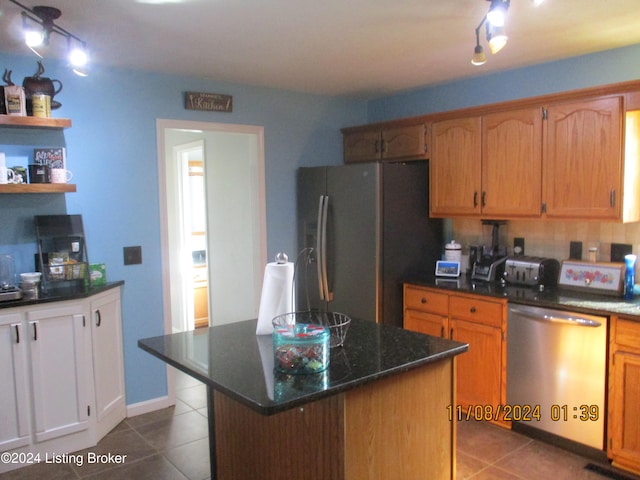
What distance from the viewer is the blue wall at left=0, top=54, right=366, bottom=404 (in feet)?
10.2

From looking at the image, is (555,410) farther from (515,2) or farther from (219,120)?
(219,120)

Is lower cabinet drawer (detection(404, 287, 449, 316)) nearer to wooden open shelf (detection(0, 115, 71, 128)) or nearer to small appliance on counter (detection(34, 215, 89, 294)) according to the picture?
small appliance on counter (detection(34, 215, 89, 294))

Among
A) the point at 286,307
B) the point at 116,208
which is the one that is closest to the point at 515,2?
the point at 286,307

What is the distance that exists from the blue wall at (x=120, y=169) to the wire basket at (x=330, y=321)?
164 centimetres

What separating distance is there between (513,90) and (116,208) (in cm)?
289

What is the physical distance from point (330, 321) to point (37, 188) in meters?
1.91

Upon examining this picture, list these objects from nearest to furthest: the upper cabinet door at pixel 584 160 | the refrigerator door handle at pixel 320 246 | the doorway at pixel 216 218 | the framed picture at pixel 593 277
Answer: the upper cabinet door at pixel 584 160 < the framed picture at pixel 593 277 < the doorway at pixel 216 218 < the refrigerator door handle at pixel 320 246

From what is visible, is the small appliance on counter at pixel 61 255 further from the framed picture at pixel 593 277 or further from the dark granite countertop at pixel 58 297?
the framed picture at pixel 593 277

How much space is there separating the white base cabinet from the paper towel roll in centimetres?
149

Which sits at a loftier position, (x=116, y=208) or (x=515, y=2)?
(x=515, y=2)

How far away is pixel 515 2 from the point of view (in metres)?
2.37

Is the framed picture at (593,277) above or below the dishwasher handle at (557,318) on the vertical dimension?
above

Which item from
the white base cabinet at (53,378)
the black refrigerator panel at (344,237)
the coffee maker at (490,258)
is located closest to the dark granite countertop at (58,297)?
the white base cabinet at (53,378)

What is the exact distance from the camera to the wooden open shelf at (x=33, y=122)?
289 centimetres
